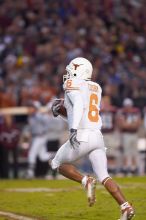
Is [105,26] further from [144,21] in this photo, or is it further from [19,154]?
[19,154]

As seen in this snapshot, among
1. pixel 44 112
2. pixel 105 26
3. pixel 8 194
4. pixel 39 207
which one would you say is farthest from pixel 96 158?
pixel 105 26

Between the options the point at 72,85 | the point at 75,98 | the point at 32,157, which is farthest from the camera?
the point at 32,157

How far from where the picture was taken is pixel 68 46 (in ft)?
63.4

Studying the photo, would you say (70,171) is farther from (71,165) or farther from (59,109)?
(59,109)

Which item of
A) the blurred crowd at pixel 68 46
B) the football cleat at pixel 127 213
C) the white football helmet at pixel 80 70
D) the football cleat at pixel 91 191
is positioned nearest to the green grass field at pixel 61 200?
the football cleat at pixel 91 191

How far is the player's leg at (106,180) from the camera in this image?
302 inches

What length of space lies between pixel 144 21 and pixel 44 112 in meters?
7.38

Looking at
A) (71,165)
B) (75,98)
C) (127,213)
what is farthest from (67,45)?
(127,213)

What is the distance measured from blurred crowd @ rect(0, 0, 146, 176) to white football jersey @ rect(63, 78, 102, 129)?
7641 millimetres

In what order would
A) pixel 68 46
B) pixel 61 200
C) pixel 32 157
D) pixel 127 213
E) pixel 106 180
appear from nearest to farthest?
pixel 127 213 → pixel 106 180 → pixel 61 200 → pixel 32 157 → pixel 68 46

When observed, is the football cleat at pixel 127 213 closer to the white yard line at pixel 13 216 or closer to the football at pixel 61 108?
the white yard line at pixel 13 216

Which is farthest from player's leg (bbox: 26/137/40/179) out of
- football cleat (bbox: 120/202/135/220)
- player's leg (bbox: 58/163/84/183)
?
football cleat (bbox: 120/202/135/220)

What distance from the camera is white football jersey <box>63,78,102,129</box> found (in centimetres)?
806

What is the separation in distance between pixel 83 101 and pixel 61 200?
258 centimetres
